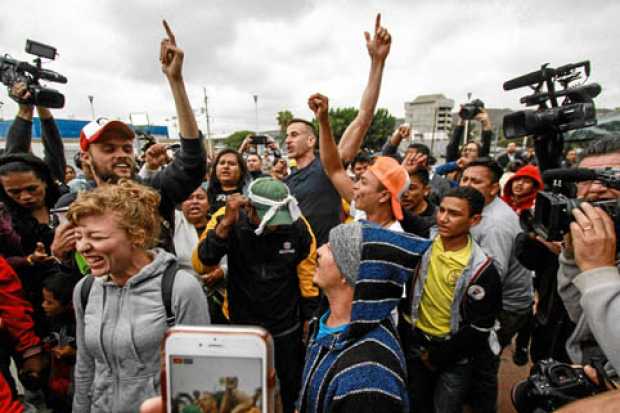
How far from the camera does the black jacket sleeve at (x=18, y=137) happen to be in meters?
2.99

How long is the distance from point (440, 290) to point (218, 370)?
5.64 ft

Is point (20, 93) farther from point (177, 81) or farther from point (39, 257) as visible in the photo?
point (177, 81)

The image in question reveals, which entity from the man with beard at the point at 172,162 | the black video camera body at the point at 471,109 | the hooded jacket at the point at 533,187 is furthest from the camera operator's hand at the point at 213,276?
the black video camera body at the point at 471,109

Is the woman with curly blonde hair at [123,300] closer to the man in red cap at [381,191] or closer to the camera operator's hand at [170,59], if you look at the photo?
the camera operator's hand at [170,59]

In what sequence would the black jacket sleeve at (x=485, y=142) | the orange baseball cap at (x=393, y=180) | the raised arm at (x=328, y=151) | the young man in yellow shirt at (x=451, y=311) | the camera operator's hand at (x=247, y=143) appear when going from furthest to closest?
the camera operator's hand at (x=247, y=143) < the black jacket sleeve at (x=485, y=142) < the raised arm at (x=328, y=151) < the orange baseball cap at (x=393, y=180) < the young man in yellow shirt at (x=451, y=311)

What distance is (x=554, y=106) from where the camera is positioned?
6.97 ft

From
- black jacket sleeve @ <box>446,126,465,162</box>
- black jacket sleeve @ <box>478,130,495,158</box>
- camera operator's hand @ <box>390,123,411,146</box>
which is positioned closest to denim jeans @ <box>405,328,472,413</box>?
camera operator's hand @ <box>390,123,411,146</box>

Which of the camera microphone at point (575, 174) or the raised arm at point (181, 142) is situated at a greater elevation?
the raised arm at point (181, 142)

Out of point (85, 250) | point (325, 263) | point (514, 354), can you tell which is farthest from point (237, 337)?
point (514, 354)

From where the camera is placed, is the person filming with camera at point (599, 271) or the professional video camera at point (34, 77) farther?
the professional video camera at point (34, 77)

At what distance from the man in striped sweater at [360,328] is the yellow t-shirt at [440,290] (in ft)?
3.20

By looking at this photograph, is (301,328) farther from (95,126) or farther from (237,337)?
(95,126)

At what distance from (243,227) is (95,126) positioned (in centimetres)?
109

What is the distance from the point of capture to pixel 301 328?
263 centimetres
